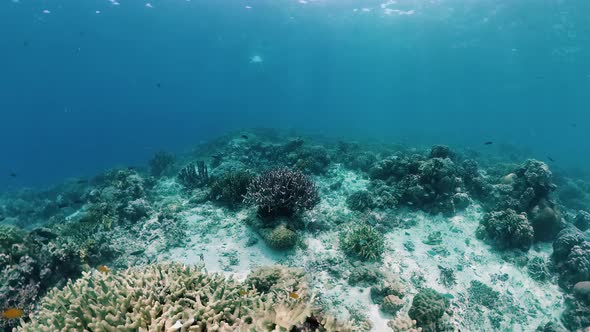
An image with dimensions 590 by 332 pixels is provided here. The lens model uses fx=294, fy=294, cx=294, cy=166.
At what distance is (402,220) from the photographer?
1113 centimetres

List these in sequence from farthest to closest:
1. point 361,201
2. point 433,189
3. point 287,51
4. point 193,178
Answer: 1. point 287,51
2. point 193,178
3. point 433,189
4. point 361,201

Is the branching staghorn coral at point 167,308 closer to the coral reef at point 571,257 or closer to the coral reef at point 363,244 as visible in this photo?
the coral reef at point 363,244

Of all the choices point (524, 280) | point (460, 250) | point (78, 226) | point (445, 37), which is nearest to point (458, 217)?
point (460, 250)

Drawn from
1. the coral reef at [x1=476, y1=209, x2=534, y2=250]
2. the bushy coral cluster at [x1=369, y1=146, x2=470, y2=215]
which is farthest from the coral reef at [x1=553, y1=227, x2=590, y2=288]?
the bushy coral cluster at [x1=369, y1=146, x2=470, y2=215]

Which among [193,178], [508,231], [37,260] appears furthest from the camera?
[193,178]

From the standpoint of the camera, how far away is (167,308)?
12.7ft

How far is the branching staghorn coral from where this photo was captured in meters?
Answer: 3.50

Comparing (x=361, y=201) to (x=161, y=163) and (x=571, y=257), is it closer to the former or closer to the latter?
(x=571, y=257)

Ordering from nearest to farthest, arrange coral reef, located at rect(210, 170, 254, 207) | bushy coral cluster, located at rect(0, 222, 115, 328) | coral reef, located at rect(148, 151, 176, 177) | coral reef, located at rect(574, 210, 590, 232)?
1. bushy coral cluster, located at rect(0, 222, 115, 328)
2. coral reef, located at rect(210, 170, 254, 207)
3. coral reef, located at rect(574, 210, 590, 232)
4. coral reef, located at rect(148, 151, 176, 177)

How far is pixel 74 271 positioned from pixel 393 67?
121245 millimetres

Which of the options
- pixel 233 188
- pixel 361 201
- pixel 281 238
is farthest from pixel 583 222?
pixel 233 188

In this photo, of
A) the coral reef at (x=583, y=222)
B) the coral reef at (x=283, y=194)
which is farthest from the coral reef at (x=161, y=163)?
the coral reef at (x=583, y=222)

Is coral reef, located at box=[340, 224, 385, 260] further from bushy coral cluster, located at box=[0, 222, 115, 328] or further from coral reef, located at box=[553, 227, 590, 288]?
bushy coral cluster, located at box=[0, 222, 115, 328]

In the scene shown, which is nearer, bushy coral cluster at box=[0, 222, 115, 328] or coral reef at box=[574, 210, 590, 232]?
bushy coral cluster at box=[0, 222, 115, 328]
